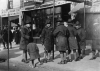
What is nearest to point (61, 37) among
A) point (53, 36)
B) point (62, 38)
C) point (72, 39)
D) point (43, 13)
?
point (62, 38)

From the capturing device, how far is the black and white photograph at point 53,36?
262 inches

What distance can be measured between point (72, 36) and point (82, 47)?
1.08 m

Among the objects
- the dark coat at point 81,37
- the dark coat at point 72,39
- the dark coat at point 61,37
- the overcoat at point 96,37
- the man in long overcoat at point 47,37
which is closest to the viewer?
the dark coat at point 61,37

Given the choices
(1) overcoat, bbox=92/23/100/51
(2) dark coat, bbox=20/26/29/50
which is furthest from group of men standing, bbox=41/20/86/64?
(2) dark coat, bbox=20/26/29/50

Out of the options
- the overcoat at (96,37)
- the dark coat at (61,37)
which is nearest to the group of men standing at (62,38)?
the dark coat at (61,37)

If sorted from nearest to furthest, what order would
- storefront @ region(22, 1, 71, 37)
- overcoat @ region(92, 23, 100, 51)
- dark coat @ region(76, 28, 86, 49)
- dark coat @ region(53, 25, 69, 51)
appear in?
dark coat @ region(53, 25, 69, 51), overcoat @ region(92, 23, 100, 51), dark coat @ region(76, 28, 86, 49), storefront @ region(22, 1, 71, 37)

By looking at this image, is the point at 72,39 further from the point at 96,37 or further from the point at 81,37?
the point at 96,37

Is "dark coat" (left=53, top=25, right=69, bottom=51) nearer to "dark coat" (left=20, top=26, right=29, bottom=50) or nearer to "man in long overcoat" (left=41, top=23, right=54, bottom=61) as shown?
"man in long overcoat" (left=41, top=23, right=54, bottom=61)

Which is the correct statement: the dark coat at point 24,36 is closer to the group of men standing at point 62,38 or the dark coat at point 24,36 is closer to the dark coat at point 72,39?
the group of men standing at point 62,38

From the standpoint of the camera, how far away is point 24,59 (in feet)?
24.5

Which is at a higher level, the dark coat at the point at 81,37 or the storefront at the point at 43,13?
the storefront at the point at 43,13

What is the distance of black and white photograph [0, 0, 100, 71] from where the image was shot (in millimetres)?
6660

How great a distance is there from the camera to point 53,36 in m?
7.30

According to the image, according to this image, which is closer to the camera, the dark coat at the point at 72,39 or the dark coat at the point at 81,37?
the dark coat at the point at 72,39
